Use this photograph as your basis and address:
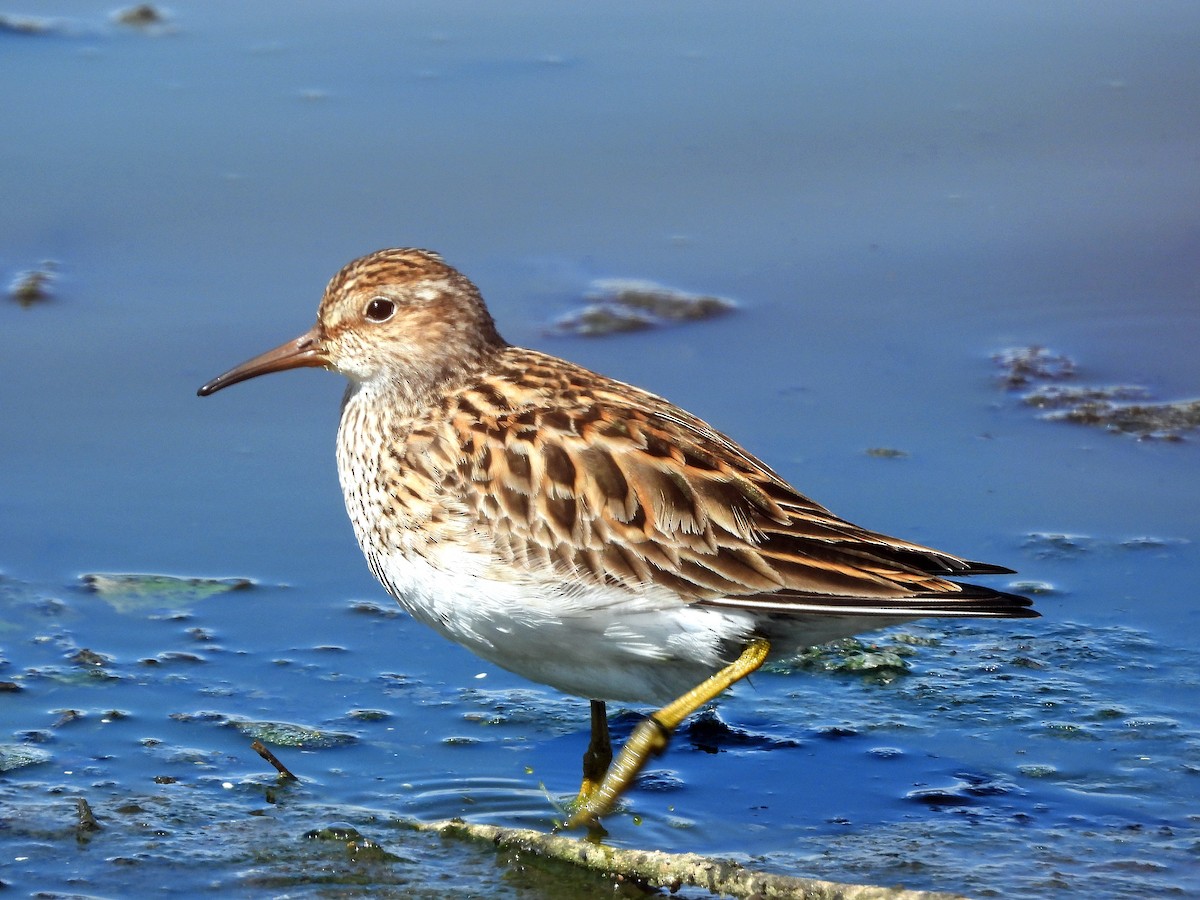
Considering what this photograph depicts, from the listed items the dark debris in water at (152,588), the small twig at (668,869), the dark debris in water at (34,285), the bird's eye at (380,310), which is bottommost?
the small twig at (668,869)

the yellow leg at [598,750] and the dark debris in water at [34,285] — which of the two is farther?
the dark debris in water at [34,285]

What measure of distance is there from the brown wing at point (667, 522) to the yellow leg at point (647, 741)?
1.00ft

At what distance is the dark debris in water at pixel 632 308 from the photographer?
1016 centimetres

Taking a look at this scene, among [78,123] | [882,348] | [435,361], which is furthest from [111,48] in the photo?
[435,361]

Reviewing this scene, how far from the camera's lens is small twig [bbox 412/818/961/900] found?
5.89 m

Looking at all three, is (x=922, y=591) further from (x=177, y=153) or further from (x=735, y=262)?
(x=177, y=153)

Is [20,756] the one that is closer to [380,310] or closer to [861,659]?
[380,310]

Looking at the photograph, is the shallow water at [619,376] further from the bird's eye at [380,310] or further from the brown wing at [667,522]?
the bird's eye at [380,310]

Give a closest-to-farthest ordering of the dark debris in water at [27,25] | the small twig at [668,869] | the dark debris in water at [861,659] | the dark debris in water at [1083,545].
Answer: the small twig at [668,869] → the dark debris in water at [861,659] → the dark debris in water at [1083,545] → the dark debris in water at [27,25]

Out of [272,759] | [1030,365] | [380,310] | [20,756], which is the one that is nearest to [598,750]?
[272,759]

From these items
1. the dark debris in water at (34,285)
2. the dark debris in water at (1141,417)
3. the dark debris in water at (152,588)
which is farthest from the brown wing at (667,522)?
the dark debris in water at (34,285)

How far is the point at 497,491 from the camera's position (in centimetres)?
648

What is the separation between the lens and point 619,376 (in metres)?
9.71

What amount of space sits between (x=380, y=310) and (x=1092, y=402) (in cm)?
425
